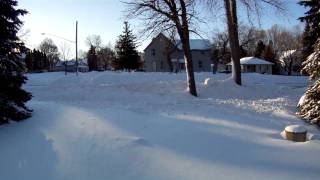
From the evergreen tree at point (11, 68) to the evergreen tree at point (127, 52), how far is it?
163 ft

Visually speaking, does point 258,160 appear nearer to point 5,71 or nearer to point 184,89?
point 5,71

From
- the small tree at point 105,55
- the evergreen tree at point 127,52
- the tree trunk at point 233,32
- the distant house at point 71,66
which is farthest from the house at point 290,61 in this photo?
the tree trunk at point 233,32

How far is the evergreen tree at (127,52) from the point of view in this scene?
6456 cm

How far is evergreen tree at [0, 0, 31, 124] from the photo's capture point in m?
13.5

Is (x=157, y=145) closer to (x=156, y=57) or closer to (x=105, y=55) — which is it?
(x=156, y=57)

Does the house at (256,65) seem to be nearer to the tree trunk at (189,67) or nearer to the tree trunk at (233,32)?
the tree trunk at (233,32)

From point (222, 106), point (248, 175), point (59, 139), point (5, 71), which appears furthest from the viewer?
point (222, 106)

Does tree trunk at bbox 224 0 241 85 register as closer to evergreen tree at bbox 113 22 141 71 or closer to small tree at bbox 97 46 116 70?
evergreen tree at bbox 113 22 141 71

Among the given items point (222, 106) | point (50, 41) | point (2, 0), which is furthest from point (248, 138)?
point (50, 41)

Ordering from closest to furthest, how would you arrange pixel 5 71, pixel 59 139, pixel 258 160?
pixel 258 160, pixel 59 139, pixel 5 71

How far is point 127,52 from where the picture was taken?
64562mm

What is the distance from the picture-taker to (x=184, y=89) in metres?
27.8

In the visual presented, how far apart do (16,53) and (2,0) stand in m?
1.69

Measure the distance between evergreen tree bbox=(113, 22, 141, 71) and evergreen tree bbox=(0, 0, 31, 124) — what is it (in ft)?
163
